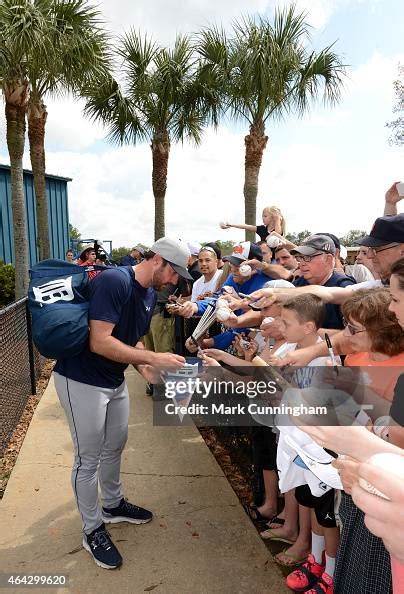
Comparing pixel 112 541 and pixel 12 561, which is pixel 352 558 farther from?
pixel 12 561

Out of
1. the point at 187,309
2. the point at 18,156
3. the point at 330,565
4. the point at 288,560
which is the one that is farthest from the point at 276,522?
the point at 18,156

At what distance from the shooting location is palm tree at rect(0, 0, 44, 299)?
791cm

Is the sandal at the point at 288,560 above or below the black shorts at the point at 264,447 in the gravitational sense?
below

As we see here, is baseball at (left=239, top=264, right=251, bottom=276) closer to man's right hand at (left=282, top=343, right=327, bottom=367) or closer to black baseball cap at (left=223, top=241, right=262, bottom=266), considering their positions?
black baseball cap at (left=223, top=241, right=262, bottom=266)

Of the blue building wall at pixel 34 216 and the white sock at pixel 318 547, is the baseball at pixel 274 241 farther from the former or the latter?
the blue building wall at pixel 34 216

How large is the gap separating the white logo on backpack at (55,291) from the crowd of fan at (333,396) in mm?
940

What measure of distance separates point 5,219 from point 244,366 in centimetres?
1428

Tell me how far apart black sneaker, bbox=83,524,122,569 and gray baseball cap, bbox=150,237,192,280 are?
1598 mm

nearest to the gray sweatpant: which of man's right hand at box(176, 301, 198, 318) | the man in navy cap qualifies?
man's right hand at box(176, 301, 198, 318)

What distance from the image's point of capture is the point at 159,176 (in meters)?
13.7

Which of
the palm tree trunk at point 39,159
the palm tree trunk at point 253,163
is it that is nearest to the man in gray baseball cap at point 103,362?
the palm tree trunk at point 253,163

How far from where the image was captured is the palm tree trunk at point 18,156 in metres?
8.91

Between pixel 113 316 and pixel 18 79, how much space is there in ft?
27.2

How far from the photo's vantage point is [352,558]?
171 centimetres
